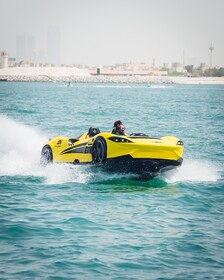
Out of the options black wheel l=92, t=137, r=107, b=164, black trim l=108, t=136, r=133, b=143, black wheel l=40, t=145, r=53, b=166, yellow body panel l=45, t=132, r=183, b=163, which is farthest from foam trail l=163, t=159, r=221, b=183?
black wheel l=40, t=145, r=53, b=166

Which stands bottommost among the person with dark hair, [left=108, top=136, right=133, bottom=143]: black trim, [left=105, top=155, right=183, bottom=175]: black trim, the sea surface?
the sea surface

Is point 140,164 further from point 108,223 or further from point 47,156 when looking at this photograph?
point 47,156

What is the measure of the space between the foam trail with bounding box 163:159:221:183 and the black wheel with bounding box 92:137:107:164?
167 cm

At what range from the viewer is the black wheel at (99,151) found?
Result: 1596 cm

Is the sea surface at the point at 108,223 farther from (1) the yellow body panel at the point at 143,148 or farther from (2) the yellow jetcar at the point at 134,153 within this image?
(1) the yellow body panel at the point at 143,148

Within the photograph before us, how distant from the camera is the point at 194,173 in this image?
17.9m

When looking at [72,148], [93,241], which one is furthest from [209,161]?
[93,241]

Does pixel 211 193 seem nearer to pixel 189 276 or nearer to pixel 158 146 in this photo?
pixel 158 146

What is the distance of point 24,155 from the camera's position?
21422 millimetres

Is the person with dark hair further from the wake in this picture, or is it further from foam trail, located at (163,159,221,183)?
foam trail, located at (163,159,221,183)

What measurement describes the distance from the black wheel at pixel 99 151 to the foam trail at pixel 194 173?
65.9 inches

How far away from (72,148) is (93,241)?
6.99 metres

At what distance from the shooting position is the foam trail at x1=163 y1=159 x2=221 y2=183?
658 inches

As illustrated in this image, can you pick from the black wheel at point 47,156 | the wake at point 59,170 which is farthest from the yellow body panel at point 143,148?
the black wheel at point 47,156
